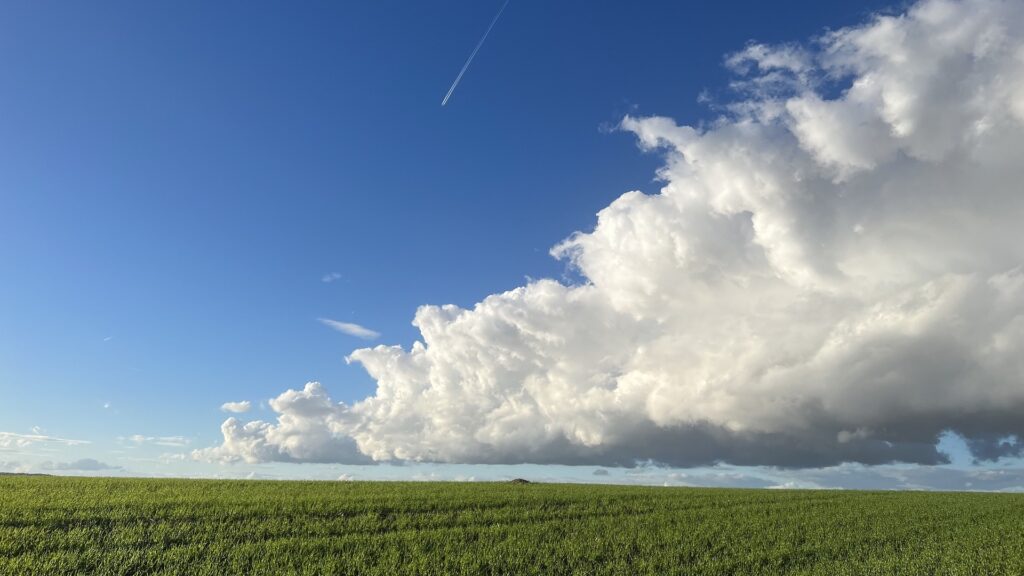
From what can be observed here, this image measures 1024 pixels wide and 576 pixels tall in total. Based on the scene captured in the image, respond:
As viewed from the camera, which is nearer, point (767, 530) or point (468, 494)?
point (767, 530)

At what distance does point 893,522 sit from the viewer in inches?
1387

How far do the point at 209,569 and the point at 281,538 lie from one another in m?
5.33

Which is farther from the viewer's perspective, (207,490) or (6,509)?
(207,490)

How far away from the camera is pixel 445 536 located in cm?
2378

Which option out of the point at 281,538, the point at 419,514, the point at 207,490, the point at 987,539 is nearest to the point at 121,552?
the point at 281,538

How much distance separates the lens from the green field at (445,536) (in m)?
18.5

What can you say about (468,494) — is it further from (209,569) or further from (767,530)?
(209,569)

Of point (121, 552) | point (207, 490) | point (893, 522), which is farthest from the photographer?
point (207, 490)

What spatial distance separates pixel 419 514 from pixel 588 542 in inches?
415

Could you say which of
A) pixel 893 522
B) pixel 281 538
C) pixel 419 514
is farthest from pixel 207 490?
pixel 893 522

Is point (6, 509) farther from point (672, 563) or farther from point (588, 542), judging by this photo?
point (672, 563)

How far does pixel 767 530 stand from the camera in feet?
94.6

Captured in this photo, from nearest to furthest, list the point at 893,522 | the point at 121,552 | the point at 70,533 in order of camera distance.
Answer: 1. the point at 121,552
2. the point at 70,533
3. the point at 893,522

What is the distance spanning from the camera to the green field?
18.5m
